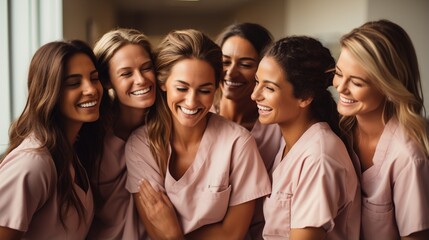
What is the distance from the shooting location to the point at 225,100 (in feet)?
6.01

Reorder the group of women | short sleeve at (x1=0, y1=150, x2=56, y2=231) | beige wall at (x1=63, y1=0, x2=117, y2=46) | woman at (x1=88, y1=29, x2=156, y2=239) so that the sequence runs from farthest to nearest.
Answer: beige wall at (x1=63, y1=0, x2=117, y2=46), woman at (x1=88, y1=29, x2=156, y2=239), the group of women, short sleeve at (x1=0, y1=150, x2=56, y2=231)

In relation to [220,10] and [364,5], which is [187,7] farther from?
[364,5]

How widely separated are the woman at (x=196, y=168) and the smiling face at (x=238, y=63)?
0.25 m

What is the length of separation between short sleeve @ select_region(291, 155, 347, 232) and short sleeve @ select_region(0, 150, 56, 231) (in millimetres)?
666

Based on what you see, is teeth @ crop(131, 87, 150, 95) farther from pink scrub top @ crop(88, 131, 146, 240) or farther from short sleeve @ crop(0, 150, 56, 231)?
short sleeve @ crop(0, 150, 56, 231)

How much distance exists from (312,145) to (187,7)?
3886 millimetres

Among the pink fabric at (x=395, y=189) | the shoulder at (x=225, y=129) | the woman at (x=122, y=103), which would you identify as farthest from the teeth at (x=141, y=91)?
the pink fabric at (x=395, y=189)

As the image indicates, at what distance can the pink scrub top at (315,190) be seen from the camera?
1157mm

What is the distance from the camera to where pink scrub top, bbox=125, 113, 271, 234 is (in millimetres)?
1351

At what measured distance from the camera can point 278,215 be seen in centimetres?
129

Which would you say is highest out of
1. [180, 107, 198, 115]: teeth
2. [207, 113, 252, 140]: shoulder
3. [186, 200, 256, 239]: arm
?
[180, 107, 198, 115]: teeth

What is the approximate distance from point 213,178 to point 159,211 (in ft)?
0.62

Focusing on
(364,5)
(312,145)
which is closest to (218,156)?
(312,145)

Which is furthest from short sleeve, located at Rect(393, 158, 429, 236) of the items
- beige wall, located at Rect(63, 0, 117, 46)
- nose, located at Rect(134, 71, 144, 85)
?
beige wall, located at Rect(63, 0, 117, 46)
